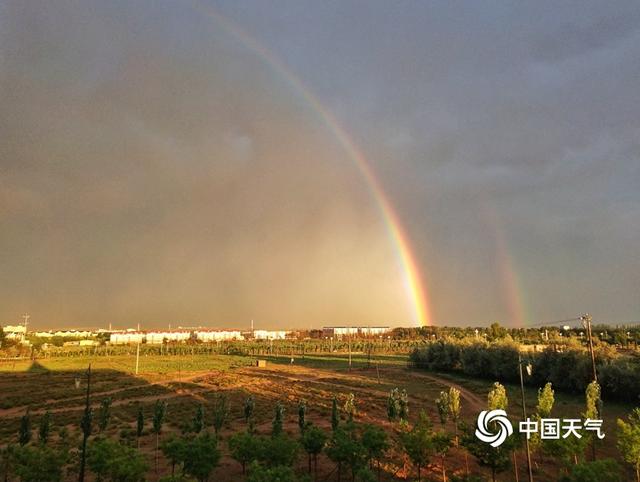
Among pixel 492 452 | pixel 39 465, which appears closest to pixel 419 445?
pixel 492 452

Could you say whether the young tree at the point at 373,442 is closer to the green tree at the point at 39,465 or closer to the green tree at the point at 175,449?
the green tree at the point at 175,449

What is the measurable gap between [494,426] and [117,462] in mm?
17697

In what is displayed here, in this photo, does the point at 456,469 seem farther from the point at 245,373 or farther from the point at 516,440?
the point at 245,373

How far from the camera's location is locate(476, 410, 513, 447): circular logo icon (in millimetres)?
21578

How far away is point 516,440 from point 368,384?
135ft

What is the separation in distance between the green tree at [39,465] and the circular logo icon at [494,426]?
62.8 ft

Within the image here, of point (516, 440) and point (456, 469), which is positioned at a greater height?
point (516, 440)

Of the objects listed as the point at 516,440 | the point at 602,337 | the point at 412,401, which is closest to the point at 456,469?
the point at 516,440

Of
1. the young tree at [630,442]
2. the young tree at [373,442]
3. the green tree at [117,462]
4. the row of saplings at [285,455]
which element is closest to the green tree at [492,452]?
the row of saplings at [285,455]

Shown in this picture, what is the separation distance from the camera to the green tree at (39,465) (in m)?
18.4

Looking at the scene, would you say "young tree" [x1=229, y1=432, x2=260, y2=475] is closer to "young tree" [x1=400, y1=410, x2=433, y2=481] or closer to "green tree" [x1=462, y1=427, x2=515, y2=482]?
"young tree" [x1=400, y1=410, x2=433, y2=481]

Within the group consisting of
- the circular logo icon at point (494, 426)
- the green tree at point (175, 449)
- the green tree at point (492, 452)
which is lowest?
the green tree at point (492, 452)

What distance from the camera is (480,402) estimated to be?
49156mm

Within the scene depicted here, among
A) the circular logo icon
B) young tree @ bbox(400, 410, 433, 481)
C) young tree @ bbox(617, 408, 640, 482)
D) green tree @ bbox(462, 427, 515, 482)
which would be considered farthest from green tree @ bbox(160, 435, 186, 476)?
young tree @ bbox(617, 408, 640, 482)
